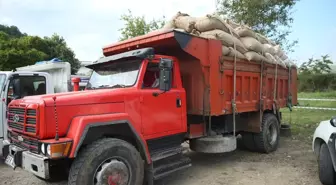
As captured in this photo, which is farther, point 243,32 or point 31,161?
point 243,32

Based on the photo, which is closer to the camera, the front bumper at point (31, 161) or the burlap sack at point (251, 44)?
the front bumper at point (31, 161)

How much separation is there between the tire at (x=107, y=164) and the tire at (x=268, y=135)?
12.6ft

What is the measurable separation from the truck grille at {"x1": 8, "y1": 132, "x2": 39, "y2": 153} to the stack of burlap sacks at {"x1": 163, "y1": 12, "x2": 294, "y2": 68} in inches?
137

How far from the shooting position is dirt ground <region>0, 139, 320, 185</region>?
507 cm

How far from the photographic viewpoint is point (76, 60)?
3575cm

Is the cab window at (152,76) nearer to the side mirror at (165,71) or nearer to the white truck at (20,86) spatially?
the side mirror at (165,71)

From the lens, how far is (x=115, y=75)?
468 centimetres

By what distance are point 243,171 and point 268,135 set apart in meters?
1.86

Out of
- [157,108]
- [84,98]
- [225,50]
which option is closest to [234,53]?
[225,50]

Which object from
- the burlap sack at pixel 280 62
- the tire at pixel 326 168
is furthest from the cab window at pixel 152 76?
the burlap sack at pixel 280 62

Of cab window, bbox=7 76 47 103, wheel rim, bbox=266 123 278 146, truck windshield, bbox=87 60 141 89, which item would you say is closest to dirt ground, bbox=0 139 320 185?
wheel rim, bbox=266 123 278 146

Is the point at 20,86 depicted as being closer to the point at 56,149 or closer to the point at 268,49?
the point at 56,149

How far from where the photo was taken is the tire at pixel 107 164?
3.52 meters

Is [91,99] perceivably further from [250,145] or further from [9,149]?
[250,145]
